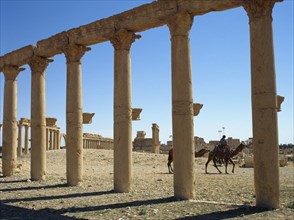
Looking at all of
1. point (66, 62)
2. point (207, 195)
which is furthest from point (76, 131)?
point (207, 195)

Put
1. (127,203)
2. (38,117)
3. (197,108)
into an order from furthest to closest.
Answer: (197,108)
(38,117)
(127,203)

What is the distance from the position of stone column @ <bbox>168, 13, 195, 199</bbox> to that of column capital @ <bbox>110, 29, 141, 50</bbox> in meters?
2.48

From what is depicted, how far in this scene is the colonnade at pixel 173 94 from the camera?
1172 cm

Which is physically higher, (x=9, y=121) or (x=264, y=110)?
(x=9, y=121)

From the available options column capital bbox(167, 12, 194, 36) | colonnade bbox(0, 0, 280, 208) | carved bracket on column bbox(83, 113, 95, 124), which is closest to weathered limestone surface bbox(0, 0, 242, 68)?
colonnade bbox(0, 0, 280, 208)

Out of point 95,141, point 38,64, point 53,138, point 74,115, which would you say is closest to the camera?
point 74,115

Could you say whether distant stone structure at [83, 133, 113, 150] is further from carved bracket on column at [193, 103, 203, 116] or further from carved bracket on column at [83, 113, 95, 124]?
carved bracket on column at [193, 103, 203, 116]

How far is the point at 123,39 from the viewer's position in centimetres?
1609

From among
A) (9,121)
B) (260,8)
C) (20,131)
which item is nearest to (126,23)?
(260,8)

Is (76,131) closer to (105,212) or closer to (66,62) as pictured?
(66,62)

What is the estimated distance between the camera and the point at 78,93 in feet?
60.3

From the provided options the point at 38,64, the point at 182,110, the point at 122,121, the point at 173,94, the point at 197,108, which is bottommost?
the point at 122,121

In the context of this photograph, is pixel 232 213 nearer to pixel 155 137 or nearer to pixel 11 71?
pixel 11 71

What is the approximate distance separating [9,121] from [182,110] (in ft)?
42.4
